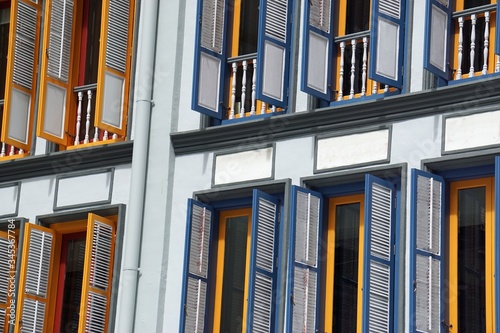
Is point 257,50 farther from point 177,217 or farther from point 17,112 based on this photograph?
point 17,112

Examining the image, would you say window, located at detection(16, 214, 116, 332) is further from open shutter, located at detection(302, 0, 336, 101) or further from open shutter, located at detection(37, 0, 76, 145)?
open shutter, located at detection(302, 0, 336, 101)

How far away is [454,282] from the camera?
58.1 ft

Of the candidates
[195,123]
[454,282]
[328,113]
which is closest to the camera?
[454,282]

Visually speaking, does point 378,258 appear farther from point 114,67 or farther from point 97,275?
point 114,67

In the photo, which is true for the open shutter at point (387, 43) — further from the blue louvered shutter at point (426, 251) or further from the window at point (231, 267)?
the window at point (231, 267)

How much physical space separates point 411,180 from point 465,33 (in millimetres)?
1823

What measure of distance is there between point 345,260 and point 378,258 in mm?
897

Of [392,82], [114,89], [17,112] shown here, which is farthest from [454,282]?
[17,112]

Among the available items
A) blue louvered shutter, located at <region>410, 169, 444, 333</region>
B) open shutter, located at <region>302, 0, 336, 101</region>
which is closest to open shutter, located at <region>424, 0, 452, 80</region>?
blue louvered shutter, located at <region>410, 169, 444, 333</region>

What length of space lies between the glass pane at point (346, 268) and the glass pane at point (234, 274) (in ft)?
4.34

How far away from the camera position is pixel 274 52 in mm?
19578

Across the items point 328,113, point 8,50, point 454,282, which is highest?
point 8,50

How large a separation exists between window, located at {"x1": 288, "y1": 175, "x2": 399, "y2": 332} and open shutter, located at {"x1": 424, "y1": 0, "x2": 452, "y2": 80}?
4.39 feet

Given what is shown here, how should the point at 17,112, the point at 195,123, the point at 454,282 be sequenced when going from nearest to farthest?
1. the point at 454,282
2. the point at 195,123
3. the point at 17,112
